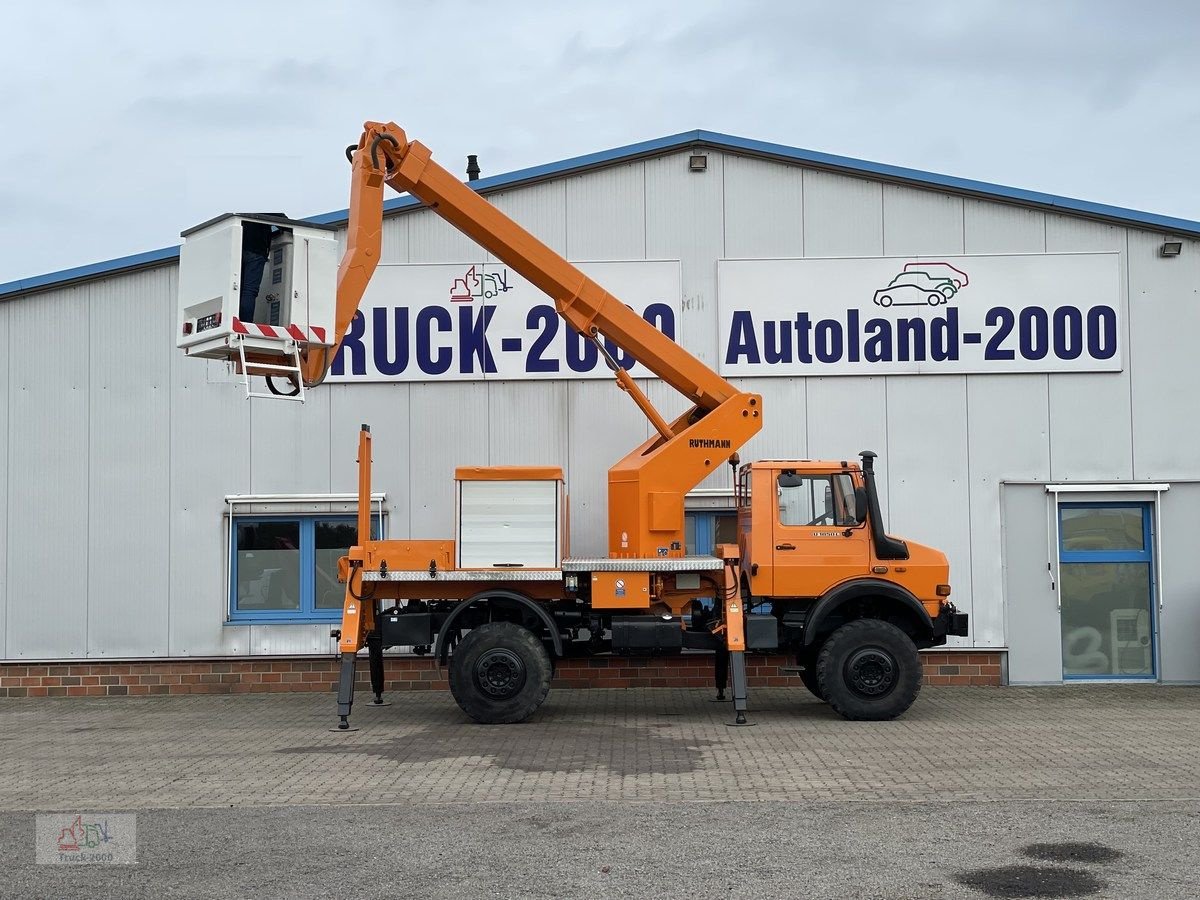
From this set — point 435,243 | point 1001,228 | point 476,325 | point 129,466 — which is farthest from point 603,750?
point 1001,228

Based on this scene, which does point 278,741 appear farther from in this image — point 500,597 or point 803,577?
point 803,577

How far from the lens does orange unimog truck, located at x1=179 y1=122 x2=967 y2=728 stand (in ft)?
41.5

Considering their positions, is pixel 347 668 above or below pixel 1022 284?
below

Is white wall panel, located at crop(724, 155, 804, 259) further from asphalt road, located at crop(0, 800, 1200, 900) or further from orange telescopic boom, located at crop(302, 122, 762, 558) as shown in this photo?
asphalt road, located at crop(0, 800, 1200, 900)

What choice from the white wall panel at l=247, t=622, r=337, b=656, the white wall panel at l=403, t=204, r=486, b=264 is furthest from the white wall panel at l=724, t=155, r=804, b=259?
the white wall panel at l=247, t=622, r=337, b=656

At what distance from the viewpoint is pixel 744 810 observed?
329 inches

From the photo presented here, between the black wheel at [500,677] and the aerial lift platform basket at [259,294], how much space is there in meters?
3.11

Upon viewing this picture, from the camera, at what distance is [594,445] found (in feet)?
51.2

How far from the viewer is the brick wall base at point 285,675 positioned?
15469mm

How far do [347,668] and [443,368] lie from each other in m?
4.52

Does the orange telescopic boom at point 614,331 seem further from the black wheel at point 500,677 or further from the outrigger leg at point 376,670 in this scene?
the outrigger leg at point 376,670

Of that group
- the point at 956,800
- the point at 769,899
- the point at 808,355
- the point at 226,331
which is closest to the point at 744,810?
the point at 956,800

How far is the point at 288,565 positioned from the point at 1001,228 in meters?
9.58

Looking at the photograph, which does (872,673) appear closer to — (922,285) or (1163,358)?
(922,285)
